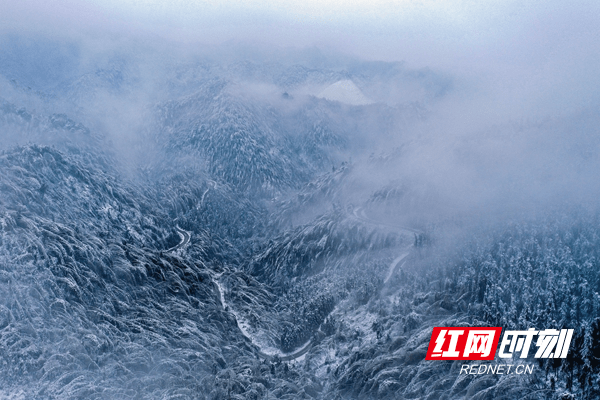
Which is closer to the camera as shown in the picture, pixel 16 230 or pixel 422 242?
pixel 16 230

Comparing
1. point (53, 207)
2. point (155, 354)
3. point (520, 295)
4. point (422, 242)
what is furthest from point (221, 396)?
point (53, 207)

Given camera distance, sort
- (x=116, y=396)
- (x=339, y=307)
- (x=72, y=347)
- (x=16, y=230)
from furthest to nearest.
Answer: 1. (x=339, y=307)
2. (x=16, y=230)
3. (x=72, y=347)
4. (x=116, y=396)

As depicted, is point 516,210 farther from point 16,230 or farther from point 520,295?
point 16,230

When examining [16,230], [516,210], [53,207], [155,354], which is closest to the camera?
[155,354]

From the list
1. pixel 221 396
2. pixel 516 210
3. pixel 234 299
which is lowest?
pixel 234 299

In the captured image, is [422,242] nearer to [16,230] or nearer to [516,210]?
[516,210]

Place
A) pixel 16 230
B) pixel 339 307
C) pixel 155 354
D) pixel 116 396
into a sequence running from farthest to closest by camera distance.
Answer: pixel 339 307, pixel 16 230, pixel 155 354, pixel 116 396

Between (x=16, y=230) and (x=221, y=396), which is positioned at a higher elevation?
(x=16, y=230)

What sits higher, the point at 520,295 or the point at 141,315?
the point at 520,295

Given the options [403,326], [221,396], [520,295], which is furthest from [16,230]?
[520,295]
